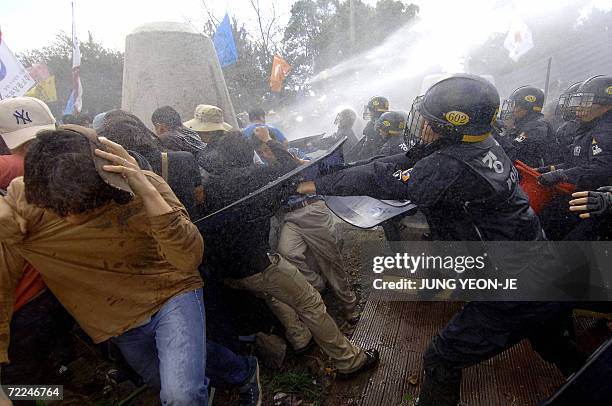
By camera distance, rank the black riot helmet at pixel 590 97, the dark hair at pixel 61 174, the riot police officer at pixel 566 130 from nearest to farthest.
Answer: the dark hair at pixel 61 174 → the black riot helmet at pixel 590 97 → the riot police officer at pixel 566 130

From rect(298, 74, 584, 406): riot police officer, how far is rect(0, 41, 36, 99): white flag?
18.6 ft

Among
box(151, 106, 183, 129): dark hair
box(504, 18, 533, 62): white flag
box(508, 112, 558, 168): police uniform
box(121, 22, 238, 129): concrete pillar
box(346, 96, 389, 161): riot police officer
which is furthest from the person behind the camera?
box(504, 18, 533, 62): white flag

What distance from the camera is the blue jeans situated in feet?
6.02

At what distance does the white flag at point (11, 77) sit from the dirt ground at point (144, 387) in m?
4.48

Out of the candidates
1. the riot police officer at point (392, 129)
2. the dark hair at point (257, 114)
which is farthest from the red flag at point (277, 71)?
the riot police officer at point (392, 129)

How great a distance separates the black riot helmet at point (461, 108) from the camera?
2.09 m

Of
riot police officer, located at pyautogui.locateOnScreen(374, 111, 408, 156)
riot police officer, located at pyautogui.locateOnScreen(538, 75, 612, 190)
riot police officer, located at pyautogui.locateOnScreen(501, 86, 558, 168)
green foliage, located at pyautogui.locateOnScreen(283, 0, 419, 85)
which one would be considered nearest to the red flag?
riot police officer, located at pyautogui.locateOnScreen(374, 111, 408, 156)

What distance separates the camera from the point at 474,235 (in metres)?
2.15

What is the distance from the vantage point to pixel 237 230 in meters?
2.52

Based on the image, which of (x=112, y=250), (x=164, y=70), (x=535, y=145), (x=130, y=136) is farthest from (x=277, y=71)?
(x=112, y=250)

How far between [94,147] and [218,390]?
222cm

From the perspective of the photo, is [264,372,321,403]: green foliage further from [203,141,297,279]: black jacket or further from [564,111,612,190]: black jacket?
[564,111,612,190]: black jacket

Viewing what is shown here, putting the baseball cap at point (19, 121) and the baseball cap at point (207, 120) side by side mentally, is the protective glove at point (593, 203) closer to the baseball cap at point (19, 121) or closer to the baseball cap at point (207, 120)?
the baseball cap at point (207, 120)

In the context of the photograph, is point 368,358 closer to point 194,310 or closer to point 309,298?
point 309,298
